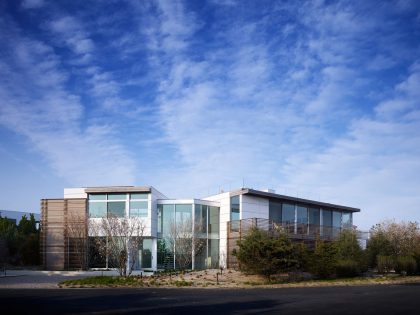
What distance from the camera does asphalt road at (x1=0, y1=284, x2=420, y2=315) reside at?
1371 cm

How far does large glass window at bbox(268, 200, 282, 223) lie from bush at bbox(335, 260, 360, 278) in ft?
28.7

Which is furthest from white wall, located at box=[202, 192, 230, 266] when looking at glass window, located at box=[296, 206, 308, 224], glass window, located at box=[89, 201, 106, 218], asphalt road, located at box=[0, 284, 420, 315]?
asphalt road, located at box=[0, 284, 420, 315]

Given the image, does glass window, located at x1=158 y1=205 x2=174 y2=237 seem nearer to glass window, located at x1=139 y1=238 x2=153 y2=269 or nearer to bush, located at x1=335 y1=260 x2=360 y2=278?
glass window, located at x1=139 y1=238 x2=153 y2=269

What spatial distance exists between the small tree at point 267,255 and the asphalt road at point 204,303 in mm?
5585

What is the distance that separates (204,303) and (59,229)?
21602 millimetres

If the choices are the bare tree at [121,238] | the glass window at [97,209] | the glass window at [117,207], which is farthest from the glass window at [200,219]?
the glass window at [97,209]

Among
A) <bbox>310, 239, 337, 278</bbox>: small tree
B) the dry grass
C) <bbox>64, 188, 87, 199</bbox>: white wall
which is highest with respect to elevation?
<bbox>64, 188, 87, 199</bbox>: white wall

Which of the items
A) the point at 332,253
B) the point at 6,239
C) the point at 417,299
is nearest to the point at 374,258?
the point at 332,253

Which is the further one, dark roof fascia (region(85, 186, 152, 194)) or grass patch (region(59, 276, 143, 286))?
dark roof fascia (region(85, 186, 152, 194))

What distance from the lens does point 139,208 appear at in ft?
113

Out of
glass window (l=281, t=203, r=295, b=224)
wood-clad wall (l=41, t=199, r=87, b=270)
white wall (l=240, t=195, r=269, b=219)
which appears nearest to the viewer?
wood-clad wall (l=41, t=199, r=87, b=270)

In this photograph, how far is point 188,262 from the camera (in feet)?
114

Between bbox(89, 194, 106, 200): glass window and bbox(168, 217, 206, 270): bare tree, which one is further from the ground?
bbox(89, 194, 106, 200): glass window

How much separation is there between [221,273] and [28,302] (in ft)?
45.7
